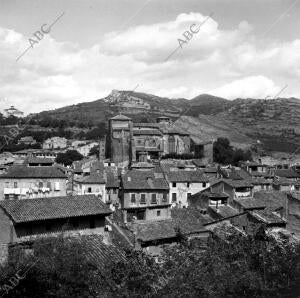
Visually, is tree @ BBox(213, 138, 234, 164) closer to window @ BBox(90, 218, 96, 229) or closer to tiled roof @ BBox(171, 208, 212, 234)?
tiled roof @ BBox(171, 208, 212, 234)

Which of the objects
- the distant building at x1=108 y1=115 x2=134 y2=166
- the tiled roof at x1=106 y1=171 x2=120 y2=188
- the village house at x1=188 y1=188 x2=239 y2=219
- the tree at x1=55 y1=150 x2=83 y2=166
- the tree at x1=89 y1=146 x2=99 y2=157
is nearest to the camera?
the village house at x1=188 y1=188 x2=239 y2=219

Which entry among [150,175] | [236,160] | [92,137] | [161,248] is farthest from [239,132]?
[161,248]

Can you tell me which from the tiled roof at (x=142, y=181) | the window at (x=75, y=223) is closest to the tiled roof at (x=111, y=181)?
the tiled roof at (x=142, y=181)

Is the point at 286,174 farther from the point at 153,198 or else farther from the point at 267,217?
the point at 267,217

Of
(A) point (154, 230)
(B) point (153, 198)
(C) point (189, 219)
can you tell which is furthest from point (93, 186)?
(A) point (154, 230)

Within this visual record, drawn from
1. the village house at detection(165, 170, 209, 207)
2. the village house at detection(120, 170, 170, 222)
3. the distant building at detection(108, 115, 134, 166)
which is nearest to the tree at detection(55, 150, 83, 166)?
the distant building at detection(108, 115, 134, 166)

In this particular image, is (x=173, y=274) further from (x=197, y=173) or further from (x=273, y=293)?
(x=197, y=173)

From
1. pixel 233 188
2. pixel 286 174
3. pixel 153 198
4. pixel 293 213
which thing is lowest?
pixel 293 213
